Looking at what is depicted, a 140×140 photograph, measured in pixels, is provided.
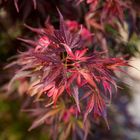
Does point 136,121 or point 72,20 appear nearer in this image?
point 72,20

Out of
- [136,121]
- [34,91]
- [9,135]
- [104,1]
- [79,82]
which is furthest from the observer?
[136,121]

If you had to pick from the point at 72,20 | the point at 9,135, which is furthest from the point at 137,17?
the point at 9,135

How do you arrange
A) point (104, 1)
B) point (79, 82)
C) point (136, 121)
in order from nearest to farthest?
point (79, 82) → point (104, 1) → point (136, 121)

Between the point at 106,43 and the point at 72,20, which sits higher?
the point at 72,20

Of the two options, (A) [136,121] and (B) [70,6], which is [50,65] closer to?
(B) [70,6]

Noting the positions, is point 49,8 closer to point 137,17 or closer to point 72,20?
point 72,20

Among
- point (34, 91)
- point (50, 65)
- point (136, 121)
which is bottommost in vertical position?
point (136, 121)

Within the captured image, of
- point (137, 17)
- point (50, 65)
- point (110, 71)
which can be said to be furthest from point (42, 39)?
point (137, 17)
